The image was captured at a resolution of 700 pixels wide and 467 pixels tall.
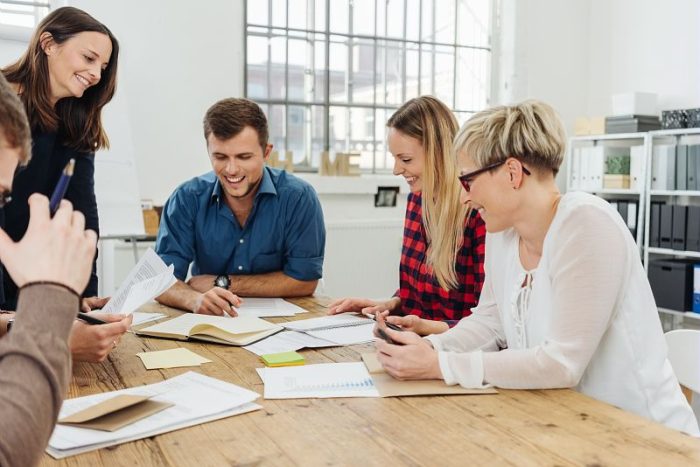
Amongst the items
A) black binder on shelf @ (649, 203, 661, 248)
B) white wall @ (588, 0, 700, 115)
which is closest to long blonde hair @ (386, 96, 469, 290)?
black binder on shelf @ (649, 203, 661, 248)

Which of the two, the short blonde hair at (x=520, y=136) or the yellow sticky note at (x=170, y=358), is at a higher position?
the short blonde hair at (x=520, y=136)

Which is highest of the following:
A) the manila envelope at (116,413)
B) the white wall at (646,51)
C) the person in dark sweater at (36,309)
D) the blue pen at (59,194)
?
the white wall at (646,51)

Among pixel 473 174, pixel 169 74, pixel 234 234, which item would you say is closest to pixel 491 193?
pixel 473 174

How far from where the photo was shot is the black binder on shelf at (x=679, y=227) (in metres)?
4.74

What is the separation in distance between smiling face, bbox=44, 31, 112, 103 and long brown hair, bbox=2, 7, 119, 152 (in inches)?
0.7

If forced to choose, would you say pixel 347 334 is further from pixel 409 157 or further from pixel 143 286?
pixel 409 157

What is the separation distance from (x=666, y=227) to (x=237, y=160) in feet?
11.5

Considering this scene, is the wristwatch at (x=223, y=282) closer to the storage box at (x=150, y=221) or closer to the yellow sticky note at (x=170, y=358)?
the yellow sticky note at (x=170, y=358)

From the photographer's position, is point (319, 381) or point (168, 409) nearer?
point (168, 409)

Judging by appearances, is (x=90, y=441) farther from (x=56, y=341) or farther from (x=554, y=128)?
(x=554, y=128)

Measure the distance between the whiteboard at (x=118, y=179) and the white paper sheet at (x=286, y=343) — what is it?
7.87 feet

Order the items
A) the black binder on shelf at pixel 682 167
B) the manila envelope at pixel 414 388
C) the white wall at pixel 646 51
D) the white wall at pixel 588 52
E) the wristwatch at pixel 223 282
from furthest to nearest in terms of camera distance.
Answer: the white wall at pixel 588 52 < the white wall at pixel 646 51 < the black binder on shelf at pixel 682 167 < the wristwatch at pixel 223 282 < the manila envelope at pixel 414 388

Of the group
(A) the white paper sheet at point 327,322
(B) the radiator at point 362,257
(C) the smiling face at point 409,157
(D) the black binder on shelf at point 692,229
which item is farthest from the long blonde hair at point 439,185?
(D) the black binder on shelf at point 692,229

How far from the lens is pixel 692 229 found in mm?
4695
